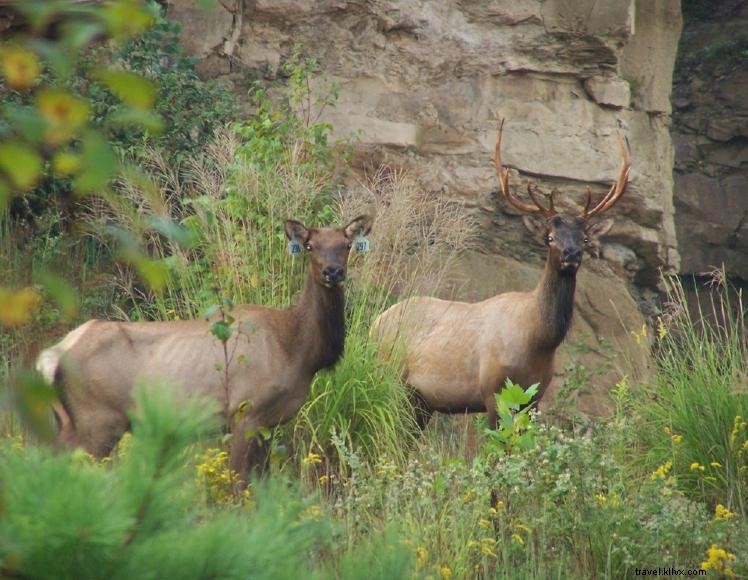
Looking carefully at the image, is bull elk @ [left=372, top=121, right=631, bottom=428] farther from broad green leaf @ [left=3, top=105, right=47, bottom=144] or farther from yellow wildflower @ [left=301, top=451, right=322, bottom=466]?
broad green leaf @ [left=3, top=105, right=47, bottom=144]

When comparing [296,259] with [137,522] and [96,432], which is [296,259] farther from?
[137,522]

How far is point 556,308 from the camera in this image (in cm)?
899

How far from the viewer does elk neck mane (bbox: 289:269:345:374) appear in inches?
317

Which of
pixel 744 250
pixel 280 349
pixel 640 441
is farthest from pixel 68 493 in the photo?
pixel 744 250

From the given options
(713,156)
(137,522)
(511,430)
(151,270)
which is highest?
(151,270)

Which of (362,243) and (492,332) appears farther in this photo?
(492,332)

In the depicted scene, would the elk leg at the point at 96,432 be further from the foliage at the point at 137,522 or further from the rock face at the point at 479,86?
the foliage at the point at 137,522

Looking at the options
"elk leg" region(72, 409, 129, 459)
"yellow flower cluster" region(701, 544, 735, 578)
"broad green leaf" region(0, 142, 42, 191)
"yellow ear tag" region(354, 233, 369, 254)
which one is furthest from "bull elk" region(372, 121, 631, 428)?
"broad green leaf" region(0, 142, 42, 191)

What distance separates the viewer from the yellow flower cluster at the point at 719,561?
5.55 metres

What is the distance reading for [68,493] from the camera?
221 cm

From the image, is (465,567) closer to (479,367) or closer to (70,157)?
(479,367)

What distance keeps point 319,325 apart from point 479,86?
4.30m

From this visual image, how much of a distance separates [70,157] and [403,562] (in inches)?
49.6

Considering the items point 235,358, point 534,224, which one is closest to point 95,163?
point 235,358
